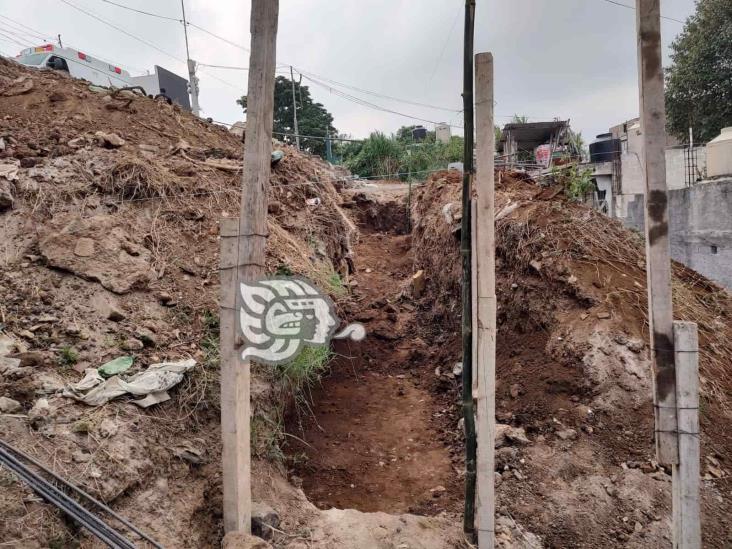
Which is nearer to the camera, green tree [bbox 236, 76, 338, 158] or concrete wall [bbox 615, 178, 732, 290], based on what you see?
concrete wall [bbox 615, 178, 732, 290]

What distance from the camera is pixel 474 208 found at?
224 centimetres

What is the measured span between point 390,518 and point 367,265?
616 cm

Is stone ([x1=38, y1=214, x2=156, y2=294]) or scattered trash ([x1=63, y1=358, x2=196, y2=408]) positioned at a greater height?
stone ([x1=38, y1=214, x2=156, y2=294])

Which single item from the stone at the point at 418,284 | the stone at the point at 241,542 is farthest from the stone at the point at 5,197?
the stone at the point at 418,284

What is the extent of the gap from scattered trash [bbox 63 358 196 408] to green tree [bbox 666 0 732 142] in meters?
17.1

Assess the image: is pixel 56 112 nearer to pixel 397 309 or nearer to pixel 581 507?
pixel 397 309

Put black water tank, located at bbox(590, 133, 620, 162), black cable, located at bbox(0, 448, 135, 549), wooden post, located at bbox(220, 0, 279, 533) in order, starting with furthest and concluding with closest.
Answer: black water tank, located at bbox(590, 133, 620, 162) < wooden post, located at bbox(220, 0, 279, 533) < black cable, located at bbox(0, 448, 135, 549)

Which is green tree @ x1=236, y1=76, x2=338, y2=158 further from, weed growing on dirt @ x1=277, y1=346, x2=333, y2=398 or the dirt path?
weed growing on dirt @ x1=277, y1=346, x2=333, y2=398

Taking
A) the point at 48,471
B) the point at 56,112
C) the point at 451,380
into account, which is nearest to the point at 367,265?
the point at 451,380

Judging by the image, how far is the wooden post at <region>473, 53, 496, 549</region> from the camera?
2104 mm

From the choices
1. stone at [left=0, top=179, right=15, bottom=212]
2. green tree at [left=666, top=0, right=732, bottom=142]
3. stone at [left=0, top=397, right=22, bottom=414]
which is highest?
green tree at [left=666, top=0, right=732, bottom=142]

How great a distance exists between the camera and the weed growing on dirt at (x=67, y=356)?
2290 millimetres

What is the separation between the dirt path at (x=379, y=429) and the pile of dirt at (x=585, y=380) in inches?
19.0

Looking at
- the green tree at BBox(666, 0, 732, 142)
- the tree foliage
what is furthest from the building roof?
the green tree at BBox(666, 0, 732, 142)
